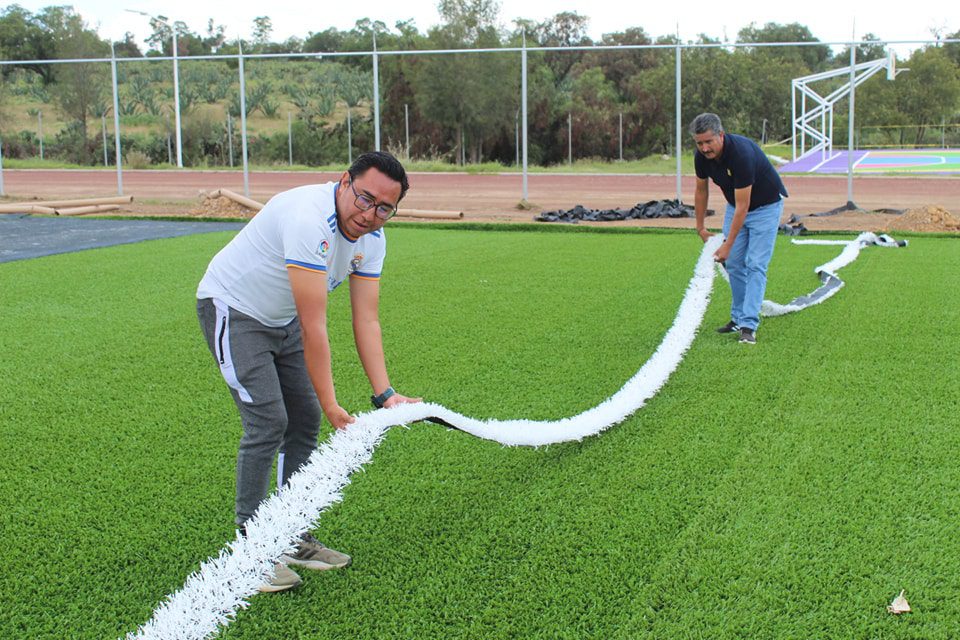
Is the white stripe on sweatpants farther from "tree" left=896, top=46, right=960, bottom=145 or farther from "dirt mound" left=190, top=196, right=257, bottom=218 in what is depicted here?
"tree" left=896, top=46, right=960, bottom=145

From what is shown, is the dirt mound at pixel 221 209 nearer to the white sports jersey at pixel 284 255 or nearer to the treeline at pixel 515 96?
the treeline at pixel 515 96

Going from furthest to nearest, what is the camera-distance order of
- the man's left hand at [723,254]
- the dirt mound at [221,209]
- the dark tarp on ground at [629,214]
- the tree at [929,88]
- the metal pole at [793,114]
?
the tree at [929,88]
the metal pole at [793,114]
the dirt mound at [221,209]
the dark tarp on ground at [629,214]
the man's left hand at [723,254]

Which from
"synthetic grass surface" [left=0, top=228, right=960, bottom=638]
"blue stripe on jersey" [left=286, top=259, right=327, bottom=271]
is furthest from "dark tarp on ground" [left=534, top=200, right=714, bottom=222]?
"blue stripe on jersey" [left=286, top=259, right=327, bottom=271]

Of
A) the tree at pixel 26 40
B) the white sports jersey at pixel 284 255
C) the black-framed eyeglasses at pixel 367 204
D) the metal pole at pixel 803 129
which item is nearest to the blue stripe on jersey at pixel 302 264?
the white sports jersey at pixel 284 255

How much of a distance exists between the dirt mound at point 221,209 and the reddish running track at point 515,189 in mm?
1616

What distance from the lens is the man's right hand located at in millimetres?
3053

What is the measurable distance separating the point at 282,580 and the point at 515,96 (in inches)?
791

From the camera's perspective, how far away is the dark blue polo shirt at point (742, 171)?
6695 millimetres

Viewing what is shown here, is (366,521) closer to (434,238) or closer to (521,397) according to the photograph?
(521,397)

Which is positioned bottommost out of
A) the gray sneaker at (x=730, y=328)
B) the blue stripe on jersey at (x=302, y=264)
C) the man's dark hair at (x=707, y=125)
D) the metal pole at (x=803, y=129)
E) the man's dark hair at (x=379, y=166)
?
the gray sneaker at (x=730, y=328)

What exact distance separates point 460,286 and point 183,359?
138 inches

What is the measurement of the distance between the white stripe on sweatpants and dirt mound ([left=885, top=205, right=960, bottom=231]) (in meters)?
13.1

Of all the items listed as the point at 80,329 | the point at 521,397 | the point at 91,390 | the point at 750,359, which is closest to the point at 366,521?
the point at 521,397

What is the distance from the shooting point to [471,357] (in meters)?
6.35
